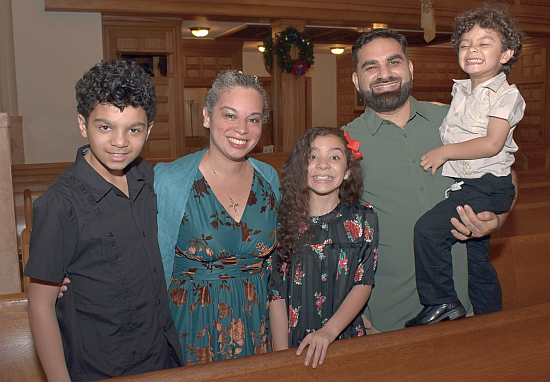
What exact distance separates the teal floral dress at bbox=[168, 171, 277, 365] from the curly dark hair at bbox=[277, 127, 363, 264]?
0.09 meters

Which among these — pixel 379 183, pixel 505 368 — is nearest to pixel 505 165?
pixel 379 183

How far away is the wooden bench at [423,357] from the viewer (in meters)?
1.41

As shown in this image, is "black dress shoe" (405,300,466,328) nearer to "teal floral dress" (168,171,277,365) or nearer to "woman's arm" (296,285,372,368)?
"woman's arm" (296,285,372,368)

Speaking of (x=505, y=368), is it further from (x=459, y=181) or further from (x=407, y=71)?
(x=407, y=71)

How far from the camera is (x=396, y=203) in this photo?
2.10 meters

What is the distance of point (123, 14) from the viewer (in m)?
7.22

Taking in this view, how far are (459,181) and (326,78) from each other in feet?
42.8

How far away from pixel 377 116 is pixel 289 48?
6.03m

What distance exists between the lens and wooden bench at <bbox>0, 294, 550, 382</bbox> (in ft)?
4.62

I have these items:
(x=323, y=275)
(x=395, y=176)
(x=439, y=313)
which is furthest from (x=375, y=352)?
(x=395, y=176)

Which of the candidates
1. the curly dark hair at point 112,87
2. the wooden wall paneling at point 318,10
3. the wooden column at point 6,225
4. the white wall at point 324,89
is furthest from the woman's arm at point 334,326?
the white wall at point 324,89

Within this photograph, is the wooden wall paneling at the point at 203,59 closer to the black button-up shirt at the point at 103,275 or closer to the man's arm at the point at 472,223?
the man's arm at the point at 472,223

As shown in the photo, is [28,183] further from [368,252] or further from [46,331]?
[368,252]

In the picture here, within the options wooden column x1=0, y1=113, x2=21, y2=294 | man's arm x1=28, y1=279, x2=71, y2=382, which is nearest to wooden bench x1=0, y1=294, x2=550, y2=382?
man's arm x1=28, y1=279, x2=71, y2=382
